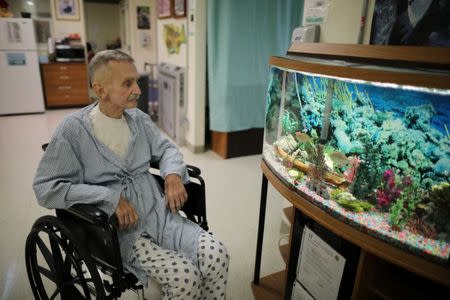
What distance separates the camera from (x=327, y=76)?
1.07 m

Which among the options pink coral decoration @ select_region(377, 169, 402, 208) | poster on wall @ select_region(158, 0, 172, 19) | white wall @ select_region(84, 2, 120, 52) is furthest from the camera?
white wall @ select_region(84, 2, 120, 52)

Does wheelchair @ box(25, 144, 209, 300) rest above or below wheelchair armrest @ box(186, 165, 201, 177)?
below

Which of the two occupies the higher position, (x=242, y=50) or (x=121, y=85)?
(x=242, y=50)

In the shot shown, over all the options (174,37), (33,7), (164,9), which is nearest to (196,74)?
(174,37)

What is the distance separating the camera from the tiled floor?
1.76m

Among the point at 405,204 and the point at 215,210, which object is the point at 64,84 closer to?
the point at 215,210

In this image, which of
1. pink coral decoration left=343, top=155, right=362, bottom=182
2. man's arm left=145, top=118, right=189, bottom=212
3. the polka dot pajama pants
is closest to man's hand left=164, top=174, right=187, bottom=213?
man's arm left=145, top=118, right=189, bottom=212

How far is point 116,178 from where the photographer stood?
4.25 ft

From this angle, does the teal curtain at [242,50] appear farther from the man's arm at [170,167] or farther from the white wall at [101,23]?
the white wall at [101,23]

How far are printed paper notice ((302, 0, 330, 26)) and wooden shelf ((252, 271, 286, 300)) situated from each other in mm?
1333

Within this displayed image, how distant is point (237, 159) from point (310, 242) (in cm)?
229

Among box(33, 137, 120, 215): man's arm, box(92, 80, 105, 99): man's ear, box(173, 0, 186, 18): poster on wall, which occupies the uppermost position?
box(173, 0, 186, 18): poster on wall

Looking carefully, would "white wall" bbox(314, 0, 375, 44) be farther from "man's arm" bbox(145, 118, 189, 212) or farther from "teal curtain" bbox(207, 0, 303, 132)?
"teal curtain" bbox(207, 0, 303, 132)

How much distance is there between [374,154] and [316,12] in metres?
1.04
